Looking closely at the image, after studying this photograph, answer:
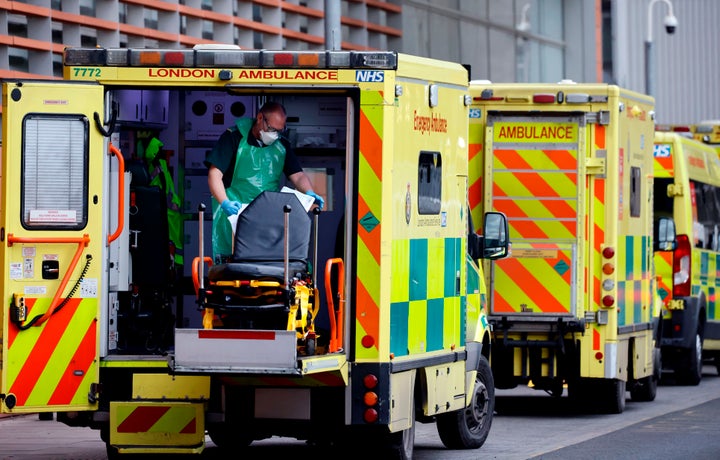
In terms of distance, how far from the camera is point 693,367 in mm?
20719

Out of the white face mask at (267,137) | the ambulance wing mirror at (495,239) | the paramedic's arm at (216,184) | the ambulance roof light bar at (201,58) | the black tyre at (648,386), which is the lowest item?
the black tyre at (648,386)

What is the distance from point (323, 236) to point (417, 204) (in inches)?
44.7

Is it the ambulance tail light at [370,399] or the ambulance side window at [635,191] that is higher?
the ambulance side window at [635,191]

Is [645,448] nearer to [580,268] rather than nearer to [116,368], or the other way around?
[580,268]

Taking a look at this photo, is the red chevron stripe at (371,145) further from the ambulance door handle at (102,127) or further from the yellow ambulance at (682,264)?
the yellow ambulance at (682,264)

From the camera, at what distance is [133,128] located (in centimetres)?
1253

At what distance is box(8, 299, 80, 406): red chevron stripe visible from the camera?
10820 mm

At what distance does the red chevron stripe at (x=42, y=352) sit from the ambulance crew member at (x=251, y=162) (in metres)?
1.29

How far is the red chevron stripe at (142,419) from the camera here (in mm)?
11094

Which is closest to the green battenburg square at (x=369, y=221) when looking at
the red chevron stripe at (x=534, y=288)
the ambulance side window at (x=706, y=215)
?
the red chevron stripe at (x=534, y=288)

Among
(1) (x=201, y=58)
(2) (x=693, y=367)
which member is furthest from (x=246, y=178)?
(2) (x=693, y=367)

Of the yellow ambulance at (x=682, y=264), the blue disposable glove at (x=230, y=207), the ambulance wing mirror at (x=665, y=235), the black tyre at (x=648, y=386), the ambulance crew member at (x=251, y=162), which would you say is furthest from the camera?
the yellow ambulance at (x=682, y=264)

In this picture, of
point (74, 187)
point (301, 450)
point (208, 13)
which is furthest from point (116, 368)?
point (208, 13)

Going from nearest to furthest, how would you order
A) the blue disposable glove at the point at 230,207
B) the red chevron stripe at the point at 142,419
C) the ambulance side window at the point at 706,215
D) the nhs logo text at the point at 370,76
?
the nhs logo text at the point at 370,76, the red chevron stripe at the point at 142,419, the blue disposable glove at the point at 230,207, the ambulance side window at the point at 706,215
